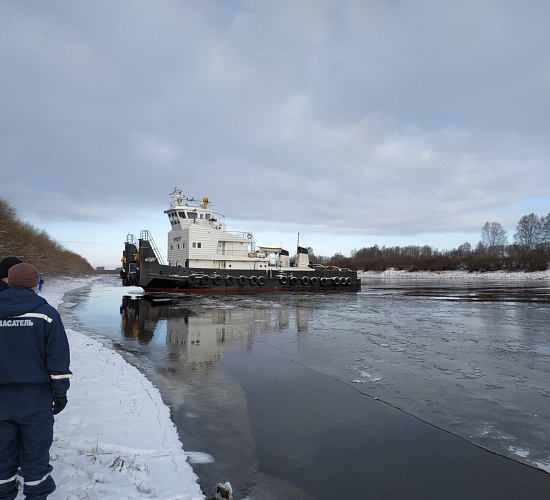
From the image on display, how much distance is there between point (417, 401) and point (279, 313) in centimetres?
1077

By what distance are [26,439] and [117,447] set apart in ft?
4.73

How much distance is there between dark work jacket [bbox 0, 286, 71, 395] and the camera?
2.51m

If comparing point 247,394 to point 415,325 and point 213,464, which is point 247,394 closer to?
point 213,464

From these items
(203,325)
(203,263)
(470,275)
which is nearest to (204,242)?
(203,263)

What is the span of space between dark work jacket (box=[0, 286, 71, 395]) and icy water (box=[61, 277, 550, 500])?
5.88ft

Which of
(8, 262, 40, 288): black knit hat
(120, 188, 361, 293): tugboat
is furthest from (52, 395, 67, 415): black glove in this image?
(120, 188, 361, 293): tugboat

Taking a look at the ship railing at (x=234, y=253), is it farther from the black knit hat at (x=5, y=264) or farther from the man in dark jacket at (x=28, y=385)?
the man in dark jacket at (x=28, y=385)

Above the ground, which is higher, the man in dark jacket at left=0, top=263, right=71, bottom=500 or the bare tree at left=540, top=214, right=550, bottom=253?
the bare tree at left=540, top=214, right=550, bottom=253

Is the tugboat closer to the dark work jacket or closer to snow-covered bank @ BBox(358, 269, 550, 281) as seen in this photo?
the dark work jacket

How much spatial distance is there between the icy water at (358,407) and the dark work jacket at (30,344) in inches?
70.6

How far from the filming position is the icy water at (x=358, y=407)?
3.71 metres

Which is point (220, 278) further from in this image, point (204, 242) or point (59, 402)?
point (59, 402)

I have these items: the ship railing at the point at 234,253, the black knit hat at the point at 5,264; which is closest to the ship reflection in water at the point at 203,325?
the black knit hat at the point at 5,264

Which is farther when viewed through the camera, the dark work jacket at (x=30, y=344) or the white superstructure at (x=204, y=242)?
the white superstructure at (x=204, y=242)
